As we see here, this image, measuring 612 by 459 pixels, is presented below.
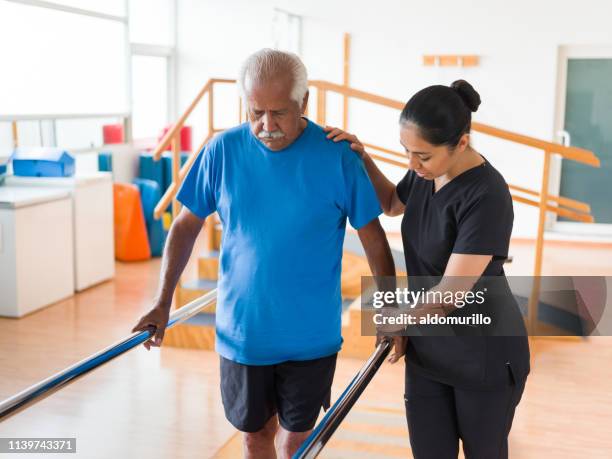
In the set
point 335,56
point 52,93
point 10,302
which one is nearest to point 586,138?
point 335,56

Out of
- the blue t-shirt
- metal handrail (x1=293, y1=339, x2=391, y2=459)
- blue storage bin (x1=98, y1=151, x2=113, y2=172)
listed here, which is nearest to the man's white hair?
the blue t-shirt

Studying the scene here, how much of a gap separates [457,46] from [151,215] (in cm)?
364

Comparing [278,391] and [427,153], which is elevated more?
[427,153]

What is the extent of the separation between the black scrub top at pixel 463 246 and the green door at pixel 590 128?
6717mm

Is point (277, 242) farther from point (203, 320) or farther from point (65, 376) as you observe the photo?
point (203, 320)

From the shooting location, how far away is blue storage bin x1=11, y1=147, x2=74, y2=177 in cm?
592

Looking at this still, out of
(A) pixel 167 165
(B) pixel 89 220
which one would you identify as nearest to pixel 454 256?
(B) pixel 89 220

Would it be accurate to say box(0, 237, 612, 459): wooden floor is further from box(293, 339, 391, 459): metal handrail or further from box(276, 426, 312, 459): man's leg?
box(293, 339, 391, 459): metal handrail

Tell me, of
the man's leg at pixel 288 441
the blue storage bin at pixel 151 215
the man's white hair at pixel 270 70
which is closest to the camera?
the man's white hair at pixel 270 70

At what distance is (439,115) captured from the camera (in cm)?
155

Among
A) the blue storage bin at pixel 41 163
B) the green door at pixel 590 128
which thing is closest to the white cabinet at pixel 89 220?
the blue storage bin at pixel 41 163

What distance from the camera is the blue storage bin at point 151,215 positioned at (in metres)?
7.01

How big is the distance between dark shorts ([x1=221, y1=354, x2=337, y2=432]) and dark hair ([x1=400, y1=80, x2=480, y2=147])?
0.66 m

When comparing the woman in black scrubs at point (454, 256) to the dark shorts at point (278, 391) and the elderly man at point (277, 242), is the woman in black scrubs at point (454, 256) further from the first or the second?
the dark shorts at point (278, 391)
